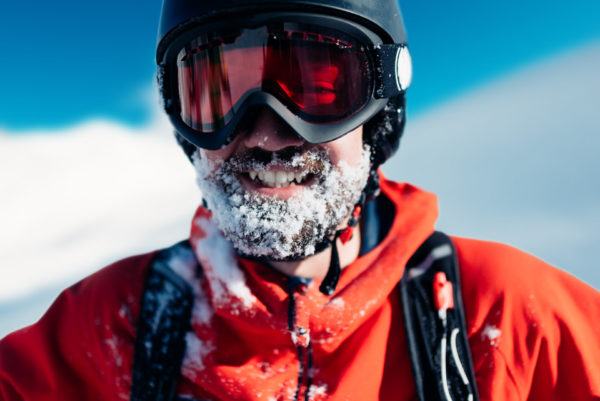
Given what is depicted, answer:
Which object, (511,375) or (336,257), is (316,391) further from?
(511,375)

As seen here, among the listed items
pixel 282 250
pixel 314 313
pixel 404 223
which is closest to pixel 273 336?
pixel 314 313

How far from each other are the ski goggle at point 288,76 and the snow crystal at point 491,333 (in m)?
0.88

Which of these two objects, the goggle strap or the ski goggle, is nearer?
the ski goggle

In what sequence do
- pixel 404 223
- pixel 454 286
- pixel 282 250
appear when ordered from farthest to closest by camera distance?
pixel 404 223 → pixel 454 286 → pixel 282 250

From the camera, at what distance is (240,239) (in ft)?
6.17

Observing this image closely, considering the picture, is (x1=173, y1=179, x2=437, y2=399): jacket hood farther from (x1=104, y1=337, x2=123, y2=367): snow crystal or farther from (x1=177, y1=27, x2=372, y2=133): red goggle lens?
(x1=177, y1=27, x2=372, y2=133): red goggle lens

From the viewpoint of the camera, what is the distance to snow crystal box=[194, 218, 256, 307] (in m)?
1.96

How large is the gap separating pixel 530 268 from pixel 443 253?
0.34 m

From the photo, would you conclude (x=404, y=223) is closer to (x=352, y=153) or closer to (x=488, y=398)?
(x=352, y=153)

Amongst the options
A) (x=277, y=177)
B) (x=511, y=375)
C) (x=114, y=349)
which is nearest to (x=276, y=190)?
(x=277, y=177)

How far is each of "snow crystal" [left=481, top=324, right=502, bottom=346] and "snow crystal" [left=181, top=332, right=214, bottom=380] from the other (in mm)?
997

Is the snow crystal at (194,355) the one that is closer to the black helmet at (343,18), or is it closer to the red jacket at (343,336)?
the red jacket at (343,336)

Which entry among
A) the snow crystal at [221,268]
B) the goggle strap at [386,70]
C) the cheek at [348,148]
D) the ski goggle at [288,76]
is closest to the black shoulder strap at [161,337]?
the snow crystal at [221,268]

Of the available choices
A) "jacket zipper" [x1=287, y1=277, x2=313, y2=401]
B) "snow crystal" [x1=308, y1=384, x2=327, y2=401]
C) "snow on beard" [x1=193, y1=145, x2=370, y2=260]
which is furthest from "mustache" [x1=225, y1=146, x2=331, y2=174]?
"snow crystal" [x1=308, y1=384, x2=327, y2=401]
